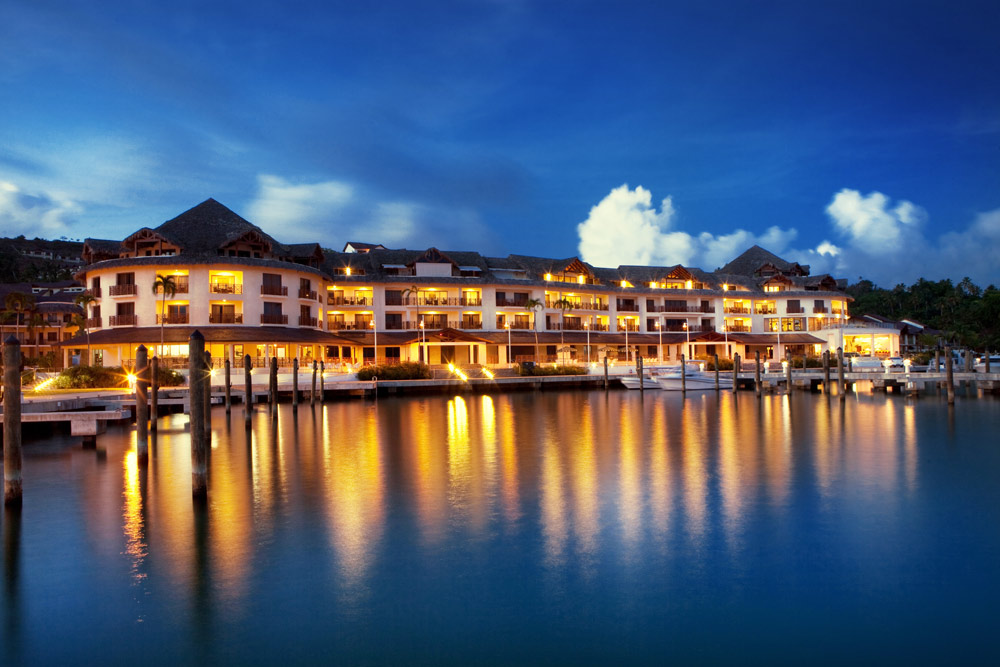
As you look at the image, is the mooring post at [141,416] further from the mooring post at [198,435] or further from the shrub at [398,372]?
the shrub at [398,372]

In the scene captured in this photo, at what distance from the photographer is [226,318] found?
57906 mm

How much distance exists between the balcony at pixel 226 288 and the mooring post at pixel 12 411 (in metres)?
42.3

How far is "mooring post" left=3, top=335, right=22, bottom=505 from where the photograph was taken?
637 inches

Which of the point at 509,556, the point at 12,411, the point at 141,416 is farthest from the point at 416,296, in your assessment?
the point at 509,556

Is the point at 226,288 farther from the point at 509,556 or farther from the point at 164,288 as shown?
the point at 509,556

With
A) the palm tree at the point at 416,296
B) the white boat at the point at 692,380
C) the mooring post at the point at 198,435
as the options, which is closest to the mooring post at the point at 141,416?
the mooring post at the point at 198,435

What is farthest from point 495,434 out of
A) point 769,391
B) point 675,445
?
point 769,391

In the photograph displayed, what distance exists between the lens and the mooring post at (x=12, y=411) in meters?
16.2

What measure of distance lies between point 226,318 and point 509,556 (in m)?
49.6

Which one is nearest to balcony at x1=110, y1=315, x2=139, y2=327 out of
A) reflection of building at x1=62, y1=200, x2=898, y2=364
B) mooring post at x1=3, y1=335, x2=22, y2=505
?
reflection of building at x1=62, y1=200, x2=898, y2=364

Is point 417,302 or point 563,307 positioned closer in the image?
point 417,302

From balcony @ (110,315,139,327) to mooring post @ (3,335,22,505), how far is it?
4366cm

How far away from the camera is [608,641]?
10211 mm

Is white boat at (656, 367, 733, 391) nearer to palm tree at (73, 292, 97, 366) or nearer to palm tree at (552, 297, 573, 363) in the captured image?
palm tree at (552, 297, 573, 363)
